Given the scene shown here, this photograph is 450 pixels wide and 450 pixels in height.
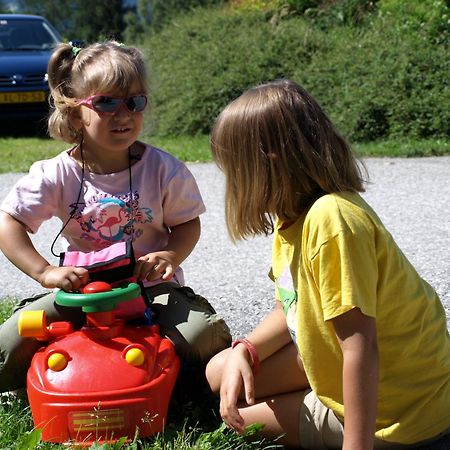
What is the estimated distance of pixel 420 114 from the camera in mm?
9094

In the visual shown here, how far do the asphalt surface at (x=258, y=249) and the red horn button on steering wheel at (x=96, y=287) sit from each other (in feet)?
3.57

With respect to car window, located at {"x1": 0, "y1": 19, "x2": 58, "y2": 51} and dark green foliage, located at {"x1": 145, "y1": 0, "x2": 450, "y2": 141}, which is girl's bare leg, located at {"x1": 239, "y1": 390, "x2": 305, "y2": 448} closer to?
dark green foliage, located at {"x1": 145, "y1": 0, "x2": 450, "y2": 141}

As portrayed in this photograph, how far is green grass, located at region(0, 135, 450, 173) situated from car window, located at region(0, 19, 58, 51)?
2.13m

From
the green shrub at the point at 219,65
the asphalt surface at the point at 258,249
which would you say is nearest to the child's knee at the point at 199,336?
the asphalt surface at the point at 258,249

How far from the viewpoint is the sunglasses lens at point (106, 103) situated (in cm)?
257

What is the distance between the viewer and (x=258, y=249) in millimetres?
4742

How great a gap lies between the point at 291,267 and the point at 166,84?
9.92 metres

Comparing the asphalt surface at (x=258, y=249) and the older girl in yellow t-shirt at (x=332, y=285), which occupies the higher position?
the older girl in yellow t-shirt at (x=332, y=285)

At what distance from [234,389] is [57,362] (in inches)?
18.7

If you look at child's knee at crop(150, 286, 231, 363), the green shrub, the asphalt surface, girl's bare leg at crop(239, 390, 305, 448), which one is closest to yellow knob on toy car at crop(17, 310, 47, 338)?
child's knee at crop(150, 286, 231, 363)

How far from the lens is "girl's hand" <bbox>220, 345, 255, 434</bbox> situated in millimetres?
2146

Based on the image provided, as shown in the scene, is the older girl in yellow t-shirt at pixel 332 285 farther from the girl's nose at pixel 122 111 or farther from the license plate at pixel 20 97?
the license plate at pixel 20 97

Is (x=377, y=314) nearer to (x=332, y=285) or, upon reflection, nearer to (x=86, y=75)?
(x=332, y=285)

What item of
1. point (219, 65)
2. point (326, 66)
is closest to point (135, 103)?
point (326, 66)
